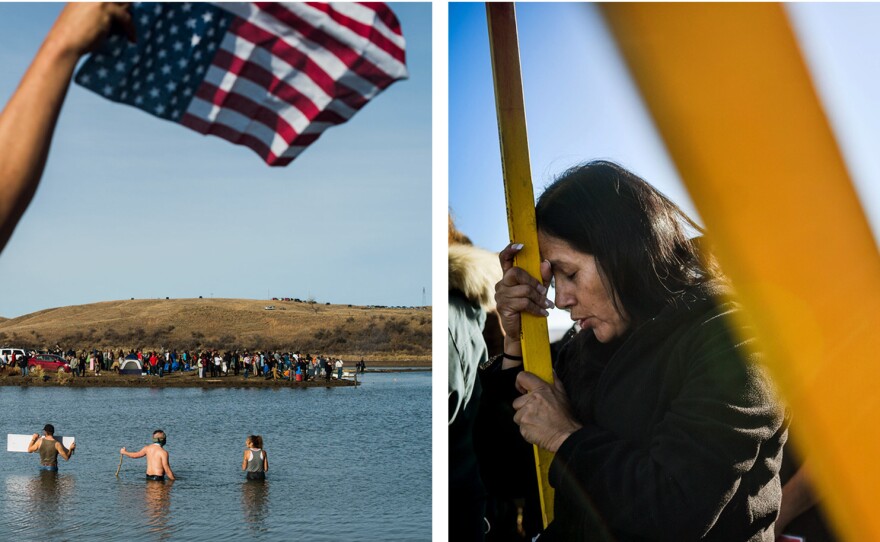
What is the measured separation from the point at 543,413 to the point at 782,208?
0.98 m

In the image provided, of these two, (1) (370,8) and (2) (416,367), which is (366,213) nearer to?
(2) (416,367)

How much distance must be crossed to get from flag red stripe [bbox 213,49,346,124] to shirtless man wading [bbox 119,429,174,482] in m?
2.10

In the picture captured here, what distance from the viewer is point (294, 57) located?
2941 millimetres

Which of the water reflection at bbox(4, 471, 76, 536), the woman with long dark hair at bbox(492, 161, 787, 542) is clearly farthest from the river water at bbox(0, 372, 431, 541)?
the woman with long dark hair at bbox(492, 161, 787, 542)

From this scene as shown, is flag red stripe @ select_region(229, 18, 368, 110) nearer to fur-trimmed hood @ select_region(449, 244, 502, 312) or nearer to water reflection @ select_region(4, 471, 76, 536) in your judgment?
fur-trimmed hood @ select_region(449, 244, 502, 312)

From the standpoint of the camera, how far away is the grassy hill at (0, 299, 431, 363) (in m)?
4.07

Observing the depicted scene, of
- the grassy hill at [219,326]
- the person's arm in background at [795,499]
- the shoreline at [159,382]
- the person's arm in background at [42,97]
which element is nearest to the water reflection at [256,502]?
the shoreline at [159,382]

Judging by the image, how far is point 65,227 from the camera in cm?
400

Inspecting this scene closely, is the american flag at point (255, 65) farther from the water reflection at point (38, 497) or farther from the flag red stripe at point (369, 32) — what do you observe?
the water reflection at point (38, 497)

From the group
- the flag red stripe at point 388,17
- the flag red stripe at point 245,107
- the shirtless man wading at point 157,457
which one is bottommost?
the shirtless man wading at point 157,457

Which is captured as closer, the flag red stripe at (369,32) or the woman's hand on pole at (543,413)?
the woman's hand on pole at (543,413)

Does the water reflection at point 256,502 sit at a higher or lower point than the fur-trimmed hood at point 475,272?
lower

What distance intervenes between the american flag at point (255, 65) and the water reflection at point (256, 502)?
A: 2153 millimetres

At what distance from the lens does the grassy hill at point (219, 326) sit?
160 inches
